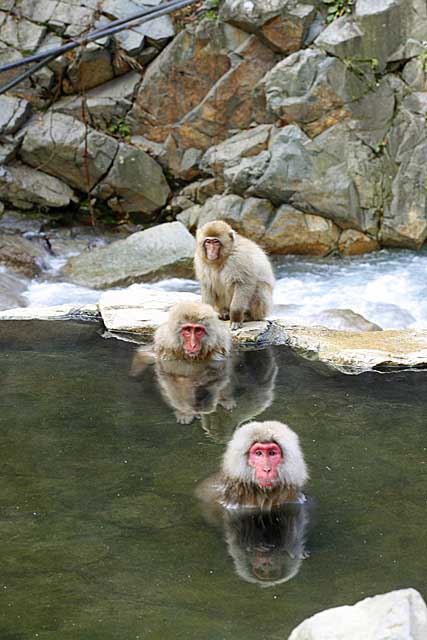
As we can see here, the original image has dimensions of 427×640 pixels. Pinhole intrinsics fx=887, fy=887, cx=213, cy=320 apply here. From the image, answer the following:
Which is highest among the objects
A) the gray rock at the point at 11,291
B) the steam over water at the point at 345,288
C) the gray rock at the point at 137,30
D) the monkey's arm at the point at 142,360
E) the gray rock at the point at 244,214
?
the gray rock at the point at 137,30

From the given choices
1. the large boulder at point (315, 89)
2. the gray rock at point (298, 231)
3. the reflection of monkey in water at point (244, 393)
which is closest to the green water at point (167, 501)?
the reflection of monkey in water at point (244, 393)

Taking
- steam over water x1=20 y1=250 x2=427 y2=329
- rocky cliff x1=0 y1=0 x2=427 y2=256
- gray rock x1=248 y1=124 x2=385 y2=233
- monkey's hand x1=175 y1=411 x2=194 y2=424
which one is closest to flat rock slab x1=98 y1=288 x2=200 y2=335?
monkey's hand x1=175 y1=411 x2=194 y2=424

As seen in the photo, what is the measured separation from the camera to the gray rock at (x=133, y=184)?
12.6 meters

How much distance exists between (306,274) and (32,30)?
548 cm

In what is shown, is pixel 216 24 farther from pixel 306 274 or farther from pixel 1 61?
pixel 306 274

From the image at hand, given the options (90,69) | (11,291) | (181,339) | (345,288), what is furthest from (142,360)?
(90,69)

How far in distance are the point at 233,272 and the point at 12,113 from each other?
707 centimetres

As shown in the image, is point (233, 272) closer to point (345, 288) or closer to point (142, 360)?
point (142, 360)

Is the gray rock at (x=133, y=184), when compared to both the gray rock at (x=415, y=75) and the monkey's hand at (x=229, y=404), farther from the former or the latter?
the monkey's hand at (x=229, y=404)

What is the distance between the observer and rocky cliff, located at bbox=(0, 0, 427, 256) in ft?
38.0

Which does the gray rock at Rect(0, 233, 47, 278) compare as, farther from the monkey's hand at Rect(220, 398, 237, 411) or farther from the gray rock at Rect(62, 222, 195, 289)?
the monkey's hand at Rect(220, 398, 237, 411)

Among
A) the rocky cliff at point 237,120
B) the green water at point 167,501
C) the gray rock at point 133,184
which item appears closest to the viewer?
the green water at point 167,501

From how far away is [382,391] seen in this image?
525 centimetres

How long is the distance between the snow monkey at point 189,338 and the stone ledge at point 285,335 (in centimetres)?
36
